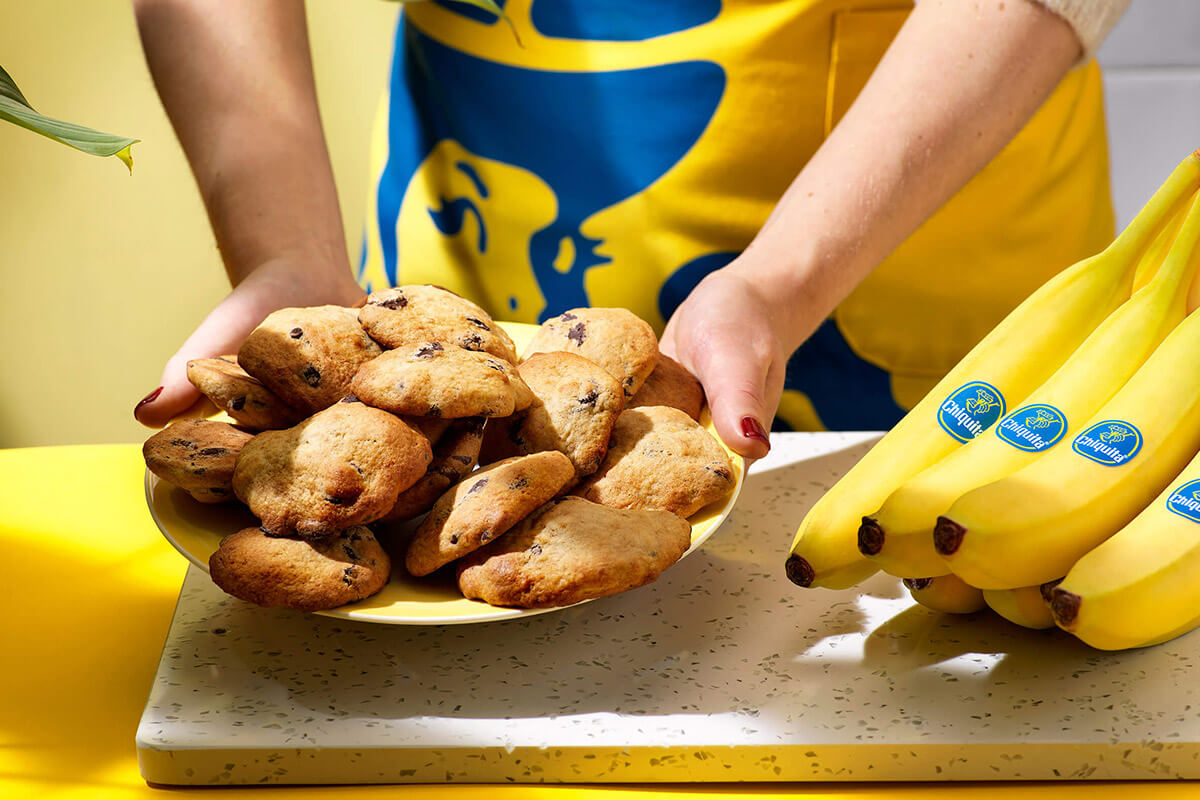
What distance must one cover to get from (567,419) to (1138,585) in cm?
35

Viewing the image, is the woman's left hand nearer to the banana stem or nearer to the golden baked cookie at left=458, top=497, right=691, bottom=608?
the golden baked cookie at left=458, top=497, right=691, bottom=608

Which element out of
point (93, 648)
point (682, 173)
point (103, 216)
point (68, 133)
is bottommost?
point (103, 216)

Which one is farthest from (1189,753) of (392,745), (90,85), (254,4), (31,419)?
(31,419)

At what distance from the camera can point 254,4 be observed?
1.22 metres

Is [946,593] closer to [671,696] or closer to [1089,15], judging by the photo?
[671,696]

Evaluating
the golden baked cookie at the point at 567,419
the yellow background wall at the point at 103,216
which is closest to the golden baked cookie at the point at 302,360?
the golden baked cookie at the point at 567,419

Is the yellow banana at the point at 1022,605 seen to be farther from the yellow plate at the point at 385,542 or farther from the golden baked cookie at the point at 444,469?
the golden baked cookie at the point at 444,469

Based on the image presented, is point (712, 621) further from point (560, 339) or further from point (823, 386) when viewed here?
point (823, 386)

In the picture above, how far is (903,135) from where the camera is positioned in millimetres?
1011

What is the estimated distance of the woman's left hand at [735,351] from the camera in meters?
0.75

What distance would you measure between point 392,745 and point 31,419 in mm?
2512

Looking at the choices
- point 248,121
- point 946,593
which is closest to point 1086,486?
point 946,593

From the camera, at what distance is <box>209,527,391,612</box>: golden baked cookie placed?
592 mm

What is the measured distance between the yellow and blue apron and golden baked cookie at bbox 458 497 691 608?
0.64 m
